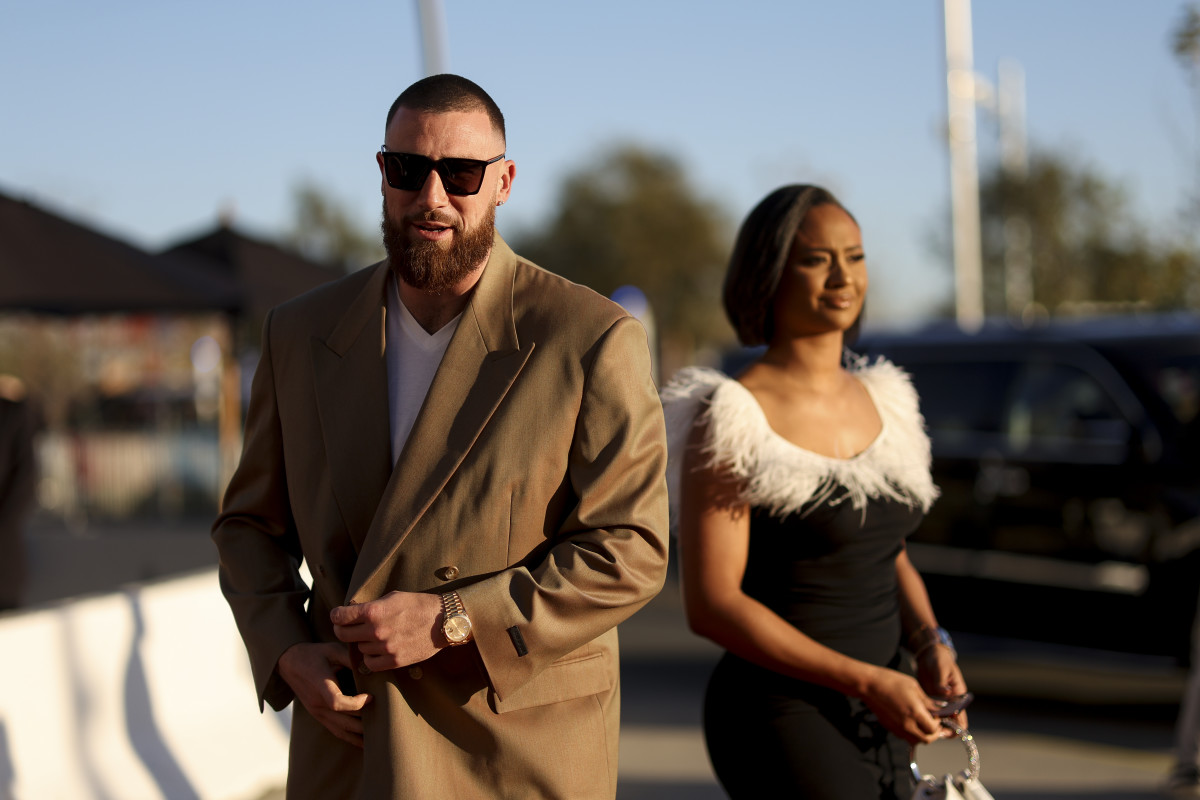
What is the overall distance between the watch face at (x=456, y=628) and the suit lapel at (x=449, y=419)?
0.49 feet

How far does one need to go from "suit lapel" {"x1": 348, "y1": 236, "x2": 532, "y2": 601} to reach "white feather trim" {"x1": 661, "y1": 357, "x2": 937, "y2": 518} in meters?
0.88

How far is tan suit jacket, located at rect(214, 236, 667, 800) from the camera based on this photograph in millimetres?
2131

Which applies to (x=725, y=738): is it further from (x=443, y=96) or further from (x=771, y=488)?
(x=443, y=96)

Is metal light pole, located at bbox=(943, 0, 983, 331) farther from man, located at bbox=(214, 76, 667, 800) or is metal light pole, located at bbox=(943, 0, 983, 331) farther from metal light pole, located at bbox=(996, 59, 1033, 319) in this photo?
man, located at bbox=(214, 76, 667, 800)

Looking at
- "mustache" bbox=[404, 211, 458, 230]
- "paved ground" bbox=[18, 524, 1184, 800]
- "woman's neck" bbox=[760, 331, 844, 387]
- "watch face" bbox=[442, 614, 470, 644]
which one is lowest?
"paved ground" bbox=[18, 524, 1184, 800]

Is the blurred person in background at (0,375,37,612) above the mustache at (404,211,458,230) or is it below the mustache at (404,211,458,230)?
below

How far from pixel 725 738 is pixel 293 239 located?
54306 millimetres

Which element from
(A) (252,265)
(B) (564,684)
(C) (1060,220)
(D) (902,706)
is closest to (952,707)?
(D) (902,706)

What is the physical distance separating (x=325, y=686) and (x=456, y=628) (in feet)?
0.88

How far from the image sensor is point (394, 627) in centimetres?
205

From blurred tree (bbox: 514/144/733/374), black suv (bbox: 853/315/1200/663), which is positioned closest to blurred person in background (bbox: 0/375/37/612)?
black suv (bbox: 853/315/1200/663)

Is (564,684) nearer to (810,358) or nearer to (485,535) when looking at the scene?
(485,535)

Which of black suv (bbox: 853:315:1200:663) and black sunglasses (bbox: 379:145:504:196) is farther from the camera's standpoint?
black suv (bbox: 853:315:1200:663)

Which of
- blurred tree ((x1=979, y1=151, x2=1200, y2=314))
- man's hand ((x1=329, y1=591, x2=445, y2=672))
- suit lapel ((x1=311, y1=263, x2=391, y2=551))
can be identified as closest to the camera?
man's hand ((x1=329, y1=591, x2=445, y2=672))
